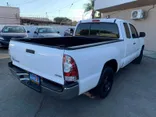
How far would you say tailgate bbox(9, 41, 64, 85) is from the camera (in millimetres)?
2400

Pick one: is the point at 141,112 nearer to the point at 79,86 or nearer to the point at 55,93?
the point at 79,86

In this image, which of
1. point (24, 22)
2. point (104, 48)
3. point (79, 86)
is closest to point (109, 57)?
point (104, 48)

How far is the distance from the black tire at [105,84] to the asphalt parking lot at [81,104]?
6.8 inches

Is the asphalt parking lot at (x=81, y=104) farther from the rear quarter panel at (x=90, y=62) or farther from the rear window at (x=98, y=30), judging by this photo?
the rear window at (x=98, y=30)

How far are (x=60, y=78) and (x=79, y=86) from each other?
34cm

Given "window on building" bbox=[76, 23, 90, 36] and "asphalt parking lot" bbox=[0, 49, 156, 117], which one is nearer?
"asphalt parking lot" bbox=[0, 49, 156, 117]

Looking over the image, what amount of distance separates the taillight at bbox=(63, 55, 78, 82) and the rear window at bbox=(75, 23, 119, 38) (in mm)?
2405

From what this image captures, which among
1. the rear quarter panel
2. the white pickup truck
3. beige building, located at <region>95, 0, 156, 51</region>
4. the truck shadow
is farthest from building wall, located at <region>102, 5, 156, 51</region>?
the rear quarter panel

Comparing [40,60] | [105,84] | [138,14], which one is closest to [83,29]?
[105,84]

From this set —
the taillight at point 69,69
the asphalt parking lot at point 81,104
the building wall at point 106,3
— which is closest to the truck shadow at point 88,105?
the asphalt parking lot at point 81,104

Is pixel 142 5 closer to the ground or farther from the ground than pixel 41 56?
→ farther from the ground

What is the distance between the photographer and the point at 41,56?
8.55 feet

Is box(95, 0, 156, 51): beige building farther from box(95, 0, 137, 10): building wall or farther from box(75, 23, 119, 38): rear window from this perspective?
box(75, 23, 119, 38): rear window

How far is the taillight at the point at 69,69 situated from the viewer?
2.31 metres
